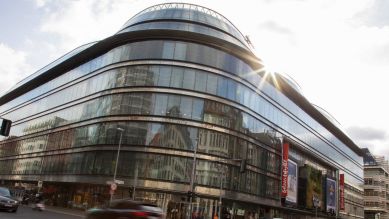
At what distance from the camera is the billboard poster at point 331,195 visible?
84475 millimetres

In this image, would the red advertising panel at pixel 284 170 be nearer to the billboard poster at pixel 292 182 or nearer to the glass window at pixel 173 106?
the billboard poster at pixel 292 182

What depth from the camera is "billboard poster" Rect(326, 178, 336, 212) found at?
84.5 metres

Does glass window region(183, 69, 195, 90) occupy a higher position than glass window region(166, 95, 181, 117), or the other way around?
glass window region(183, 69, 195, 90)

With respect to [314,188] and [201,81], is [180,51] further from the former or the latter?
[314,188]

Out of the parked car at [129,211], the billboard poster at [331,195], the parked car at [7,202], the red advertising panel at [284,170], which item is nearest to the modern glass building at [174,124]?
the red advertising panel at [284,170]

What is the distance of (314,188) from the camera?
77.4 meters

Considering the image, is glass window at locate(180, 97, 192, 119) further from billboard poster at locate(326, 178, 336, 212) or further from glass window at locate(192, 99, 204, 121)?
billboard poster at locate(326, 178, 336, 212)

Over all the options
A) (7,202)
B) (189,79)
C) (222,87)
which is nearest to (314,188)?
(222,87)

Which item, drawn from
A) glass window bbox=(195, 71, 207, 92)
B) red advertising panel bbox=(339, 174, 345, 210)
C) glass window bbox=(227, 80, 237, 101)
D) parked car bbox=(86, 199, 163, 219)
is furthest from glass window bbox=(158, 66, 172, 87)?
red advertising panel bbox=(339, 174, 345, 210)

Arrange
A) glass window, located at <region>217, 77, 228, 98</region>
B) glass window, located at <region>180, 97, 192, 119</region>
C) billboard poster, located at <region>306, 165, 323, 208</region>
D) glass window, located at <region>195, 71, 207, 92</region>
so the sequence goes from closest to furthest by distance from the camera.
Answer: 1. glass window, located at <region>180, 97, 192, 119</region>
2. glass window, located at <region>195, 71, 207, 92</region>
3. glass window, located at <region>217, 77, 228, 98</region>
4. billboard poster, located at <region>306, 165, 323, 208</region>

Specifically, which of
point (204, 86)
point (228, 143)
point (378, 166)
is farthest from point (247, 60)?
point (378, 166)

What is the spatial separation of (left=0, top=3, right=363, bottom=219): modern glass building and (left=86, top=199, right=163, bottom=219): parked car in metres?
24.4

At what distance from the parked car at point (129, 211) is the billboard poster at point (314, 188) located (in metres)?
60.9

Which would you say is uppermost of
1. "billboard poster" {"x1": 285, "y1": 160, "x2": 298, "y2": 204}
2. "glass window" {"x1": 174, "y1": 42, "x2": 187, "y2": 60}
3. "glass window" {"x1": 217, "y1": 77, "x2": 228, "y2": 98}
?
"glass window" {"x1": 174, "y1": 42, "x2": 187, "y2": 60}
